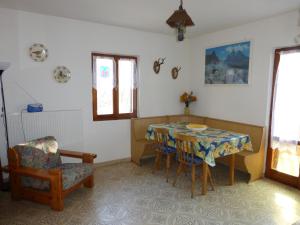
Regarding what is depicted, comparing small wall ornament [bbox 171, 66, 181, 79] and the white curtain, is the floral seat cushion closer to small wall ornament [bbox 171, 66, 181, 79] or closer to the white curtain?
small wall ornament [bbox 171, 66, 181, 79]

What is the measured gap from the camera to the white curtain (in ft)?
10.4

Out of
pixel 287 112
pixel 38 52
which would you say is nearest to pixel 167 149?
pixel 287 112

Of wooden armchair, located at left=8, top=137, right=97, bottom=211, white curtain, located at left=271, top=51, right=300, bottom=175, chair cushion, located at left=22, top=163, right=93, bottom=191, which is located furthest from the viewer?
white curtain, located at left=271, top=51, right=300, bottom=175

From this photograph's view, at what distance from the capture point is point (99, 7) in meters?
3.04

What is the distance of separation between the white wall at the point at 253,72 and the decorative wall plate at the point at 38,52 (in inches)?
118

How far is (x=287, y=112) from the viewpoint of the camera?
129 inches

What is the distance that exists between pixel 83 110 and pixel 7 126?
3.67 ft

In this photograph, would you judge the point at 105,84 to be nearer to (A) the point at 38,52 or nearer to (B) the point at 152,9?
(A) the point at 38,52

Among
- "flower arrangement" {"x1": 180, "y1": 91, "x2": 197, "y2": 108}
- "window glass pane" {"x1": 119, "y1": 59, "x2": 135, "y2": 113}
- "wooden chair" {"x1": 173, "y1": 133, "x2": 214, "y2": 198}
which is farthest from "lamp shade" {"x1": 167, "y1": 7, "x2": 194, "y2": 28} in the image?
"flower arrangement" {"x1": 180, "y1": 91, "x2": 197, "y2": 108}

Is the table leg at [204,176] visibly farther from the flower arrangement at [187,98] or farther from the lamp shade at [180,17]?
the flower arrangement at [187,98]

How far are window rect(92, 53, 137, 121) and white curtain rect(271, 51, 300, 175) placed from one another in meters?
2.46

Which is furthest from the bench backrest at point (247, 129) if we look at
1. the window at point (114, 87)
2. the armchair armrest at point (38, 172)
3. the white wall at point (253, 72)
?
the armchair armrest at point (38, 172)

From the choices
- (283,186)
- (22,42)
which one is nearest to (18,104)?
(22,42)

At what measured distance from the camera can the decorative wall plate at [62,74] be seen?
11.5ft
